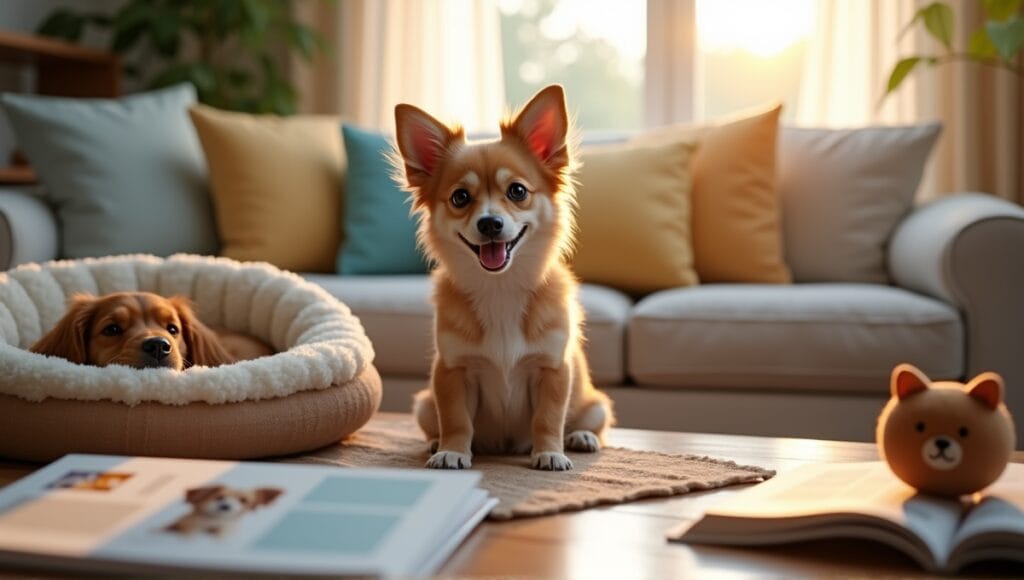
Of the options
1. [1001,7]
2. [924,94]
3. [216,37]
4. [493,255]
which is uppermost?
[216,37]

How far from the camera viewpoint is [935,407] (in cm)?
110

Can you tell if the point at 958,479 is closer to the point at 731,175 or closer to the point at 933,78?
the point at 731,175

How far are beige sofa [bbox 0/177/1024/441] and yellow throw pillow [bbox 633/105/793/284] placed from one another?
0.33 meters

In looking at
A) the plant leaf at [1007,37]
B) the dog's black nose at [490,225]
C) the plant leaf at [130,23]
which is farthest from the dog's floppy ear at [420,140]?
the plant leaf at [130,23]

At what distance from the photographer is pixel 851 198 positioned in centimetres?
322

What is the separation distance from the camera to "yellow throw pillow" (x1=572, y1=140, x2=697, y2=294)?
3.11 metres

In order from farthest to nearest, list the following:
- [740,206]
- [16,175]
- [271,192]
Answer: [16,175], [271,192], [740,206]

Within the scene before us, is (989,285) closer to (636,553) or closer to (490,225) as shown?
(490,225)

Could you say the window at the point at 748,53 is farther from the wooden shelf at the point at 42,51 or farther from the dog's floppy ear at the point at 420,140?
the dog's floppy ear at the point at 420,140

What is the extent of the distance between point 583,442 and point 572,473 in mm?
226

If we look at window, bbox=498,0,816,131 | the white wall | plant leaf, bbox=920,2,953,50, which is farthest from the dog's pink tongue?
the white wall

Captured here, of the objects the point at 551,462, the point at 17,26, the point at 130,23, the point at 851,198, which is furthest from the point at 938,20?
the point at 17,26

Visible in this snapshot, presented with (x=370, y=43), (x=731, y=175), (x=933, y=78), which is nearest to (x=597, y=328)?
(x=731, y=175)

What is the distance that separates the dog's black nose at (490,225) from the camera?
1.62 m
